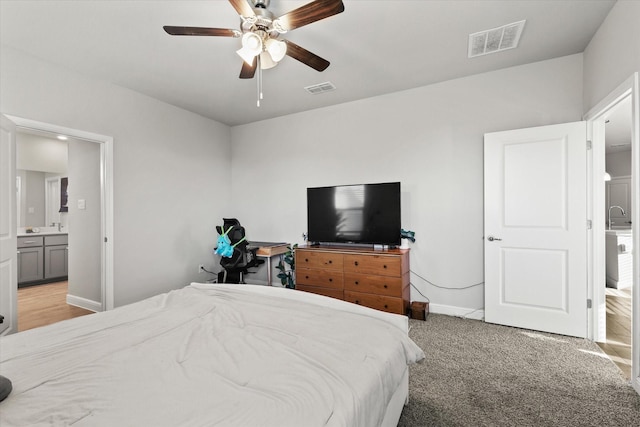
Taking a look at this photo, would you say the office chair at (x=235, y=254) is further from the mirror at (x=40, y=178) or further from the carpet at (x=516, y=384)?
the mirror at (x=40, y=178)

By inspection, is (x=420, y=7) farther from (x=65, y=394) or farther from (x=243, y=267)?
(x=243, y=267)

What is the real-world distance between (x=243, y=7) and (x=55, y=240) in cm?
590

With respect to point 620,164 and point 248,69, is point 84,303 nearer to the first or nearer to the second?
point 248,69

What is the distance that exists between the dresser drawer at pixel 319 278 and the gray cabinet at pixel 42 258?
477 centimetres

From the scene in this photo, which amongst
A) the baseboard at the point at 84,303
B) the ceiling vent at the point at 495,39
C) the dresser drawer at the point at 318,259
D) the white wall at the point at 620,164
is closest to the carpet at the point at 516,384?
the dresser drawer at the point at 318,259

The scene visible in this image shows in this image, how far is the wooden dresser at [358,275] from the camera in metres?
3.22

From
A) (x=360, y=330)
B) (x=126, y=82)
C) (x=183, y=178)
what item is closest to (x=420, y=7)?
(x=360, y=330)

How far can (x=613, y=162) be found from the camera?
21.0ft

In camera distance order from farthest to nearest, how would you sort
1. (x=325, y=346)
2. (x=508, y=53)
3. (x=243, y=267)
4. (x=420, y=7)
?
(x=243, y=267) → (x=508, y=53) → (x=420, y=7) → (x=325, y=346)

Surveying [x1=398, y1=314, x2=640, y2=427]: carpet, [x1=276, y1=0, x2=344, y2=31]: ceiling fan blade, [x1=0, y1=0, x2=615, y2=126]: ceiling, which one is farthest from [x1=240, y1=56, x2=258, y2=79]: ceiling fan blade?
[x1=398, y1=314, x2=640, y2=427]: carpet

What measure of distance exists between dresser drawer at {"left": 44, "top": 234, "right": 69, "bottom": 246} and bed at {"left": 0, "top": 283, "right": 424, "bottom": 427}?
502cm

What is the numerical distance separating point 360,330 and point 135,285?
3.32m

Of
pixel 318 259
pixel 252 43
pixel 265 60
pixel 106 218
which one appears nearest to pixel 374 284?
pixel 318 259

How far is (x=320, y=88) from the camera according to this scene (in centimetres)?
358
